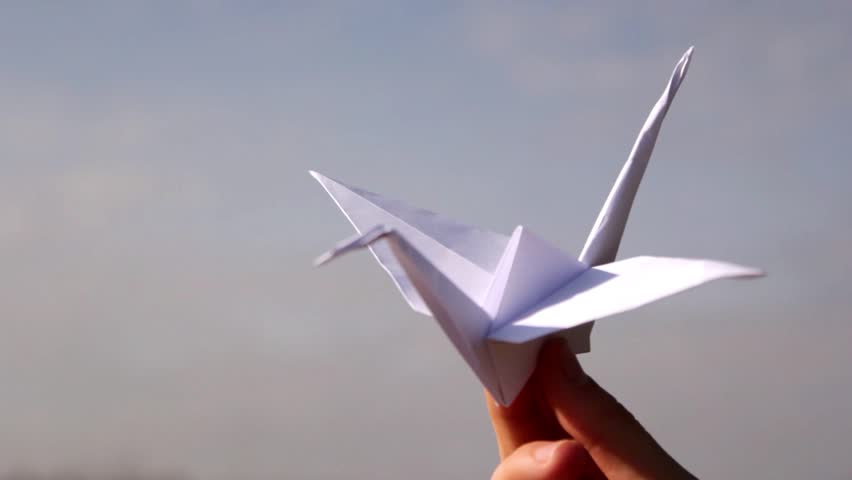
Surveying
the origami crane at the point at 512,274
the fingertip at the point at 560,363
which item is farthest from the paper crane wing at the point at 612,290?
the fingertip at the point at 560,363

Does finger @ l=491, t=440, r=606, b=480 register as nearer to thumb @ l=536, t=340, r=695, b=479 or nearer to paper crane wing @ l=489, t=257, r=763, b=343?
thumb @ l=536, t=340, r=695, b=479

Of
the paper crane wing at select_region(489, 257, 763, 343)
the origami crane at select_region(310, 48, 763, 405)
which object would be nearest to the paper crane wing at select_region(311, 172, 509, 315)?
the origami crane at select_region(310, 48, 763, 405)

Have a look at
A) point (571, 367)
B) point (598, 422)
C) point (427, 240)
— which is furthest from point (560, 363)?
point (427, 240)

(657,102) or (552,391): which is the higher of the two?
(657,102)

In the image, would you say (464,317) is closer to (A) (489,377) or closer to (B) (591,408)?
(A) (489,377)

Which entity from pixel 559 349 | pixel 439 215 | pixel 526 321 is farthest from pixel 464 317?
pixel 439 215

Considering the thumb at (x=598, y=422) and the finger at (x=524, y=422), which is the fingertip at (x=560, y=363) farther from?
the finger at (x=524, y=422)

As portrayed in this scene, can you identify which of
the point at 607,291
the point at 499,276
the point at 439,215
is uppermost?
the point at 439,215
